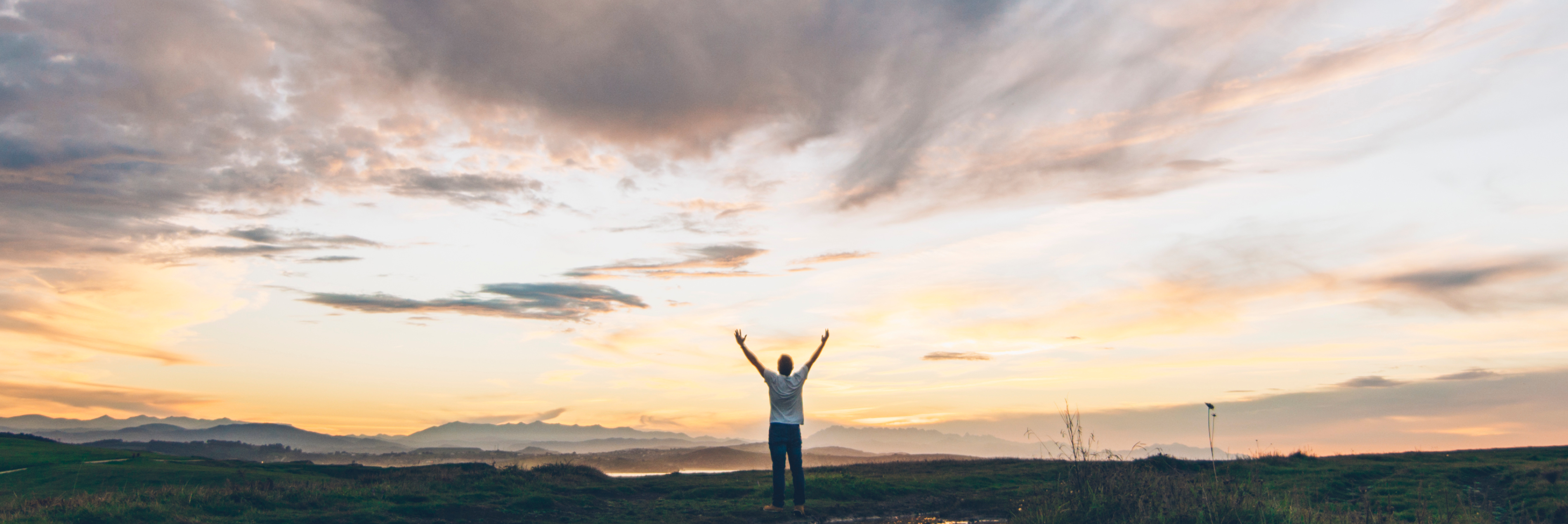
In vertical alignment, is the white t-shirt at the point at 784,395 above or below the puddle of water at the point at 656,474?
above

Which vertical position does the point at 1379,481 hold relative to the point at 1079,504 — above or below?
below

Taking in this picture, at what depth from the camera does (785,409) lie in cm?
1112

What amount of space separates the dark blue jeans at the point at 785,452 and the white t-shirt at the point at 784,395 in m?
0.10

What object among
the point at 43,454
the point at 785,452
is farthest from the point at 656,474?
the point at 43,454

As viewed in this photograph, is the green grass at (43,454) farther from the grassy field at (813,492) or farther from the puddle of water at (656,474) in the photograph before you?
the puddle of water at (656,474)

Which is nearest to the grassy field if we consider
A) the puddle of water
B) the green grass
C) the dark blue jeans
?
the green grass

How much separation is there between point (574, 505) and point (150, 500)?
7072 mm

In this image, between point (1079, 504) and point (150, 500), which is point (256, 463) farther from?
point (1079, 504)

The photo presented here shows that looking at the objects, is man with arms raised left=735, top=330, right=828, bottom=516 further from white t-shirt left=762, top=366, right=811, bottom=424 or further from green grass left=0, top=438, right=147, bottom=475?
green grass left=0, top=438, right=147, bottom=475

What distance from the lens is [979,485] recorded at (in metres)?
21.9

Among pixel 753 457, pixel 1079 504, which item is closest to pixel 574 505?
pixel 1079 504

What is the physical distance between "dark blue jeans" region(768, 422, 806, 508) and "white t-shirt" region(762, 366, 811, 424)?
0.34ft

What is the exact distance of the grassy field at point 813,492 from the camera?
963 cm

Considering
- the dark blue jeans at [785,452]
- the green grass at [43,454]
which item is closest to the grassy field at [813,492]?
the green grass at [43,454]
